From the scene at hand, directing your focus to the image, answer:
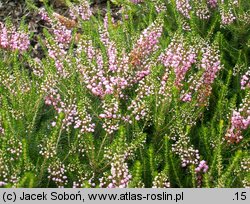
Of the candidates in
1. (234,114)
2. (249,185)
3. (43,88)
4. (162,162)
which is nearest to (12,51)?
(43,88)

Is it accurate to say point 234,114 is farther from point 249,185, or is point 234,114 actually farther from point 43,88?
point 43,88

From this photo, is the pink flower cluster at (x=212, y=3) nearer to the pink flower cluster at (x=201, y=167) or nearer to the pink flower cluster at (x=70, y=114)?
the pink flower cluster at (x=70, y=114)

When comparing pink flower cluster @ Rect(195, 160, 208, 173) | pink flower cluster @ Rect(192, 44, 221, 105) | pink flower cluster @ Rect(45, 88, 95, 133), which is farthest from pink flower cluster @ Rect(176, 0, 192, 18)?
pink flower cluster @ Rect(195, 160, 208, 173)

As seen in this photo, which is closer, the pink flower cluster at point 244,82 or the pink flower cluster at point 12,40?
the pink flower cluster at point 244,82

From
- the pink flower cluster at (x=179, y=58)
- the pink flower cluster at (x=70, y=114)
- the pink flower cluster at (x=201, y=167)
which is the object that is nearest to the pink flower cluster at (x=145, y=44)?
the pink flower cluster at (x=179, y=58)

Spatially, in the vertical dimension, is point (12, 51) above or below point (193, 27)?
below

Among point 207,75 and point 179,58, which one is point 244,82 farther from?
point 179,58
